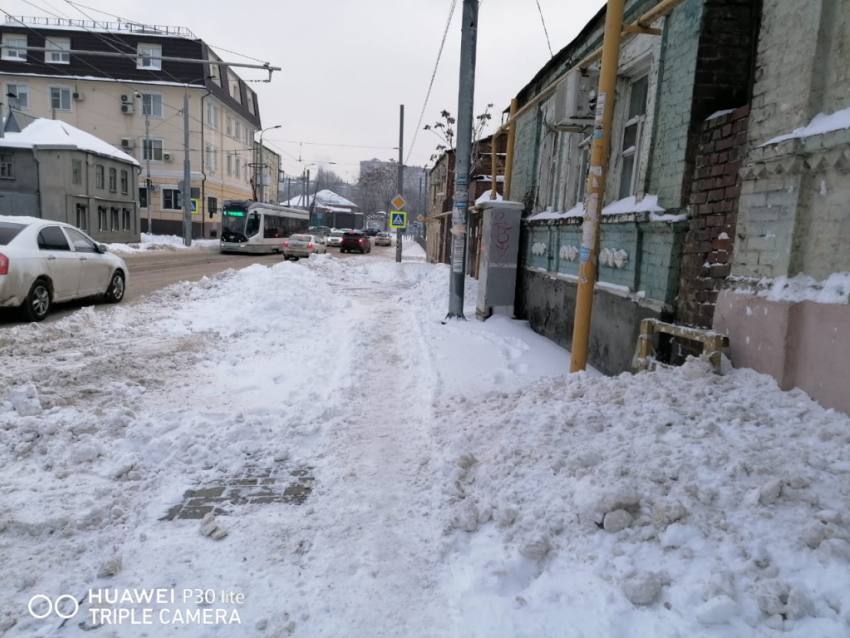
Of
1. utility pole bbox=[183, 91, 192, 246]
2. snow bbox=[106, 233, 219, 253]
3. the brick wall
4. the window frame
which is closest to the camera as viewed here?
the brick wall

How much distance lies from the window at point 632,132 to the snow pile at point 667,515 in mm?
Result: 3284

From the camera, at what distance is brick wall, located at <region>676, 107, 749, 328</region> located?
428cm

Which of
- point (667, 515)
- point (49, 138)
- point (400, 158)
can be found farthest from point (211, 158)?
point (667, 515)

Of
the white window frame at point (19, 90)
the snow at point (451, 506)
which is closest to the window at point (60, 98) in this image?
the white window frame at point (19, 90)

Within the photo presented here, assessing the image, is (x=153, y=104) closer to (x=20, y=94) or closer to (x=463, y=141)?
(x=20, y=94)

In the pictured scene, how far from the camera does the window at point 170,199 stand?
1672 inches

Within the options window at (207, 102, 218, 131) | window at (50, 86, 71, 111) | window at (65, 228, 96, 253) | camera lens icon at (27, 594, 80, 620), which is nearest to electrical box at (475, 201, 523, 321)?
window at (65, 228, 96, 253)

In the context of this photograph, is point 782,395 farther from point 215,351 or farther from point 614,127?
point 215,351

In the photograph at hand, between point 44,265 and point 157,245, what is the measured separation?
26180mm

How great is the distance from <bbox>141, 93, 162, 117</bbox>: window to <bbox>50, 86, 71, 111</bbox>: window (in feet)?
19.0

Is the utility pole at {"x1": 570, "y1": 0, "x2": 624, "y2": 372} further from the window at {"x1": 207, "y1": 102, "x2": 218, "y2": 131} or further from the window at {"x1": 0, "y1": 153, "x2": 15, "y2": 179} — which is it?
the window at {"x1": 207, "y1": 102, "x2": 218, "y2": 131}

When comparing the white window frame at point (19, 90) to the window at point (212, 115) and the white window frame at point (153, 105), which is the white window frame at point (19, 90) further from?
the window at point (212, 115)

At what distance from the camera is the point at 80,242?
9953mm

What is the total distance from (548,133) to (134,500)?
840cm
